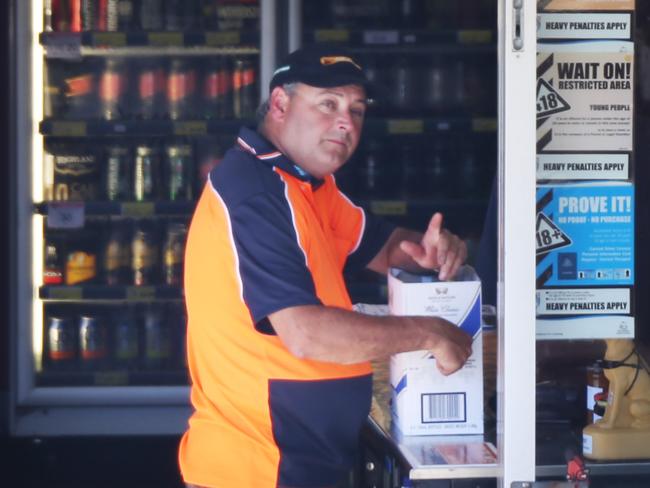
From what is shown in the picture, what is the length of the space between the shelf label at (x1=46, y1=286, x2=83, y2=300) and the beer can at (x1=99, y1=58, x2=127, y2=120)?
0.81m

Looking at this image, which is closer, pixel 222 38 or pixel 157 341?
pixel 222 38

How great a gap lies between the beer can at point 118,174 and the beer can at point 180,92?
0.29 m

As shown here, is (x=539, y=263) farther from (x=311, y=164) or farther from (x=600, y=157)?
(x=311, y=164)

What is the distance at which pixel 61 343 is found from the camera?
5.41 m

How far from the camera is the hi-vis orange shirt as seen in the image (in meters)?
2.27

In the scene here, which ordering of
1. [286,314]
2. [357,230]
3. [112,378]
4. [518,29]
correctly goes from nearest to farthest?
1. [518,29]
2. [286,314]
3. [357,230]
4. [112,378]

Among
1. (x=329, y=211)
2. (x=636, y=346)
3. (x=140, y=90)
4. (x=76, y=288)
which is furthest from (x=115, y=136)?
(x=636, y=346)

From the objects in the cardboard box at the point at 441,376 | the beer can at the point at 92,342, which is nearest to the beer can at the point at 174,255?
the beer can at the point at 92,342

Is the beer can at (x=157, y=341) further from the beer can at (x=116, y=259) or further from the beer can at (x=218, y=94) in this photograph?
the beer can at (x=218, y=94)

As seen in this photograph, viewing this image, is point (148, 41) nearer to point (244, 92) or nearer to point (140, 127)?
point (140, 127)

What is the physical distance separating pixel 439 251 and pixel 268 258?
0.42 m

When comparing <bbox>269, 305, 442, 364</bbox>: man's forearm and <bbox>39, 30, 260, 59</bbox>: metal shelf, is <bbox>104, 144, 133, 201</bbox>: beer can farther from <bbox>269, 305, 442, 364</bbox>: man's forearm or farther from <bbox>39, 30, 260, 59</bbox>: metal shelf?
<bbox>269, 305, 442, 364</bbox>: man's forearm

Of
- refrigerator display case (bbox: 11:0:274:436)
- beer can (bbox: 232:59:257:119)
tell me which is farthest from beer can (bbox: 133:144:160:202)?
beer can (bbox: 232:59:257:119)

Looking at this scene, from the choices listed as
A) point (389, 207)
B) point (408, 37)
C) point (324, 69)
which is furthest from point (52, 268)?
point (324, 69)
